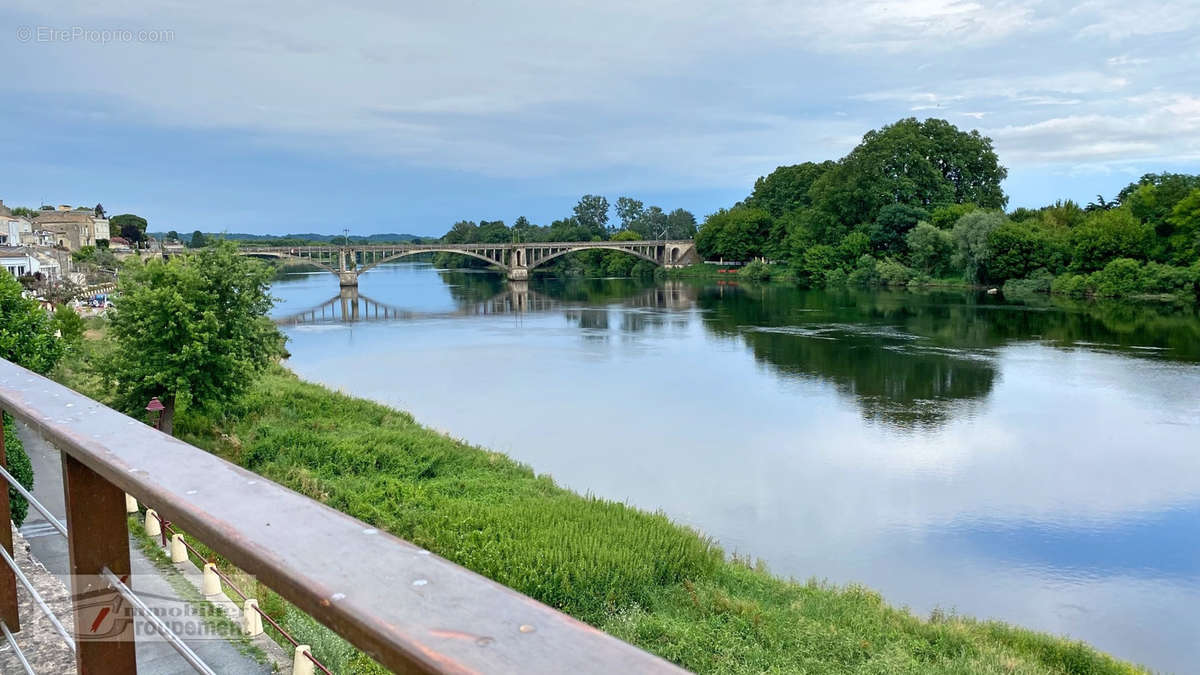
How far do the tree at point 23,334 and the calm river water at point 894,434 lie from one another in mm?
8482

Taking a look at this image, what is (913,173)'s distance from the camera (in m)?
62.7

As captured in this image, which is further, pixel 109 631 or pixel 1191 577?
pixel 1191 577

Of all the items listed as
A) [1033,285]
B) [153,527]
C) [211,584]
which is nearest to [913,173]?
[1033,285]

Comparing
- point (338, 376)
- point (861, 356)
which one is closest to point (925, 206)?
point (861, 356)

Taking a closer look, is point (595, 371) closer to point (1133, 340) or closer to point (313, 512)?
point (1133, 340)

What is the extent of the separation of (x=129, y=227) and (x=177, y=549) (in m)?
115

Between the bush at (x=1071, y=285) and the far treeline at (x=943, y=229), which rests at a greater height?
the far treeline at (x=943, y=229)

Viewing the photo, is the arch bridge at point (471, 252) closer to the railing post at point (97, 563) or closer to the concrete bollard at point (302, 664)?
the concrete bollard at point (302, 664)

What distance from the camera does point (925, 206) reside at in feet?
202

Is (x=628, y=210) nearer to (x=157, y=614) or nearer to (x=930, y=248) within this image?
(x=930, y=248)

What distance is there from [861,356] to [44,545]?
25900mm

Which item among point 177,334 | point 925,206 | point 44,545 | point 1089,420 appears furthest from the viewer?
point 925,206

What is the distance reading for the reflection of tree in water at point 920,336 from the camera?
2400 centimetres

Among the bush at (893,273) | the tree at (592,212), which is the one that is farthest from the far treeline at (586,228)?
the bush at (893,273)
